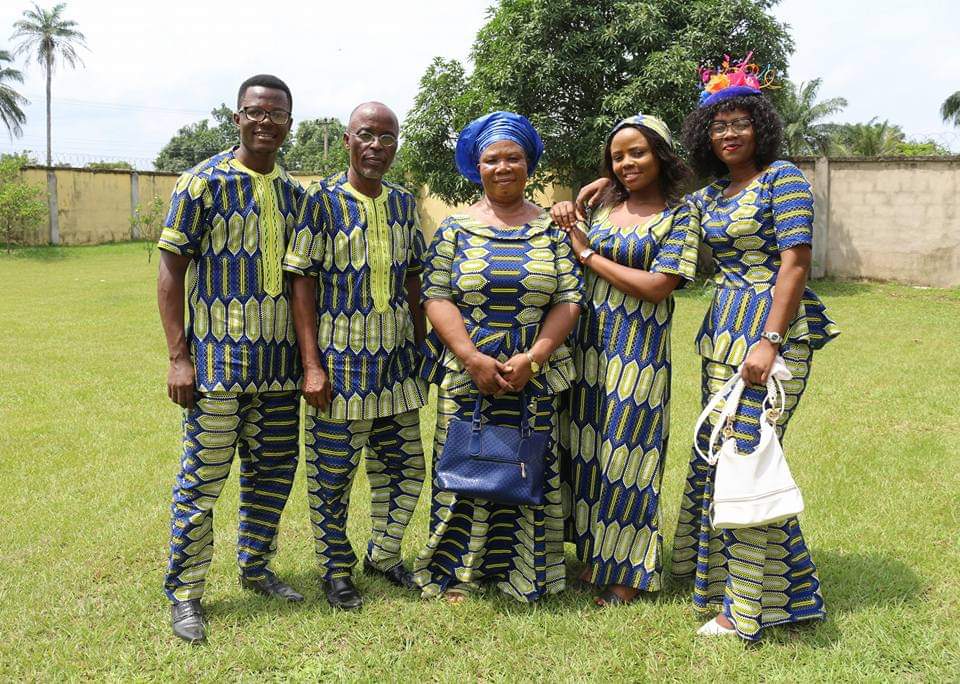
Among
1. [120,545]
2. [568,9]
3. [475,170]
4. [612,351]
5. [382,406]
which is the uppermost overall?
[568,9]

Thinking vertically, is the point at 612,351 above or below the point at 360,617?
above

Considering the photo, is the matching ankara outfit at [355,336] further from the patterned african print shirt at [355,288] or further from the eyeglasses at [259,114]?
the eyeglasses at [259,114]

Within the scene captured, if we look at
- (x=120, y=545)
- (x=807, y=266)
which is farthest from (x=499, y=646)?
(x=120, y=545)

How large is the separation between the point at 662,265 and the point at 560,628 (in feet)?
4.93

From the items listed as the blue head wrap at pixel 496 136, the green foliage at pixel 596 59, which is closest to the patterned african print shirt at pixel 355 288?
the blue head wrap at pixel 496 136

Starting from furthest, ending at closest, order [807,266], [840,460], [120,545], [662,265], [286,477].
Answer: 1. [840,460]
2. [120,545]
3. [286,477]
4. [662,265]
5. [807,266]

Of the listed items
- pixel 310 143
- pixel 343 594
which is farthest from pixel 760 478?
pixel 310 143

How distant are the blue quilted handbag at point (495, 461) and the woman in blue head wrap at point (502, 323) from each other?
80 mm

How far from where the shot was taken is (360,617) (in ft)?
10.5

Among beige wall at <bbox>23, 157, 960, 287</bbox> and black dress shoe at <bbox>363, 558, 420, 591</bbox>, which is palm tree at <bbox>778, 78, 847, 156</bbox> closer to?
beige wall at <bbox>23, 157, 960, 287</bbox>

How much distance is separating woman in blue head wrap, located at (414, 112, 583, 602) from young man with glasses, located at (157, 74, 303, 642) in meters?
0.62

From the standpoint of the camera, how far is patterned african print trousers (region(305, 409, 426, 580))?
321cm

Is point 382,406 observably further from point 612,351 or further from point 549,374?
point 612,351

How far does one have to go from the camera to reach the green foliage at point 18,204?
21.3m
